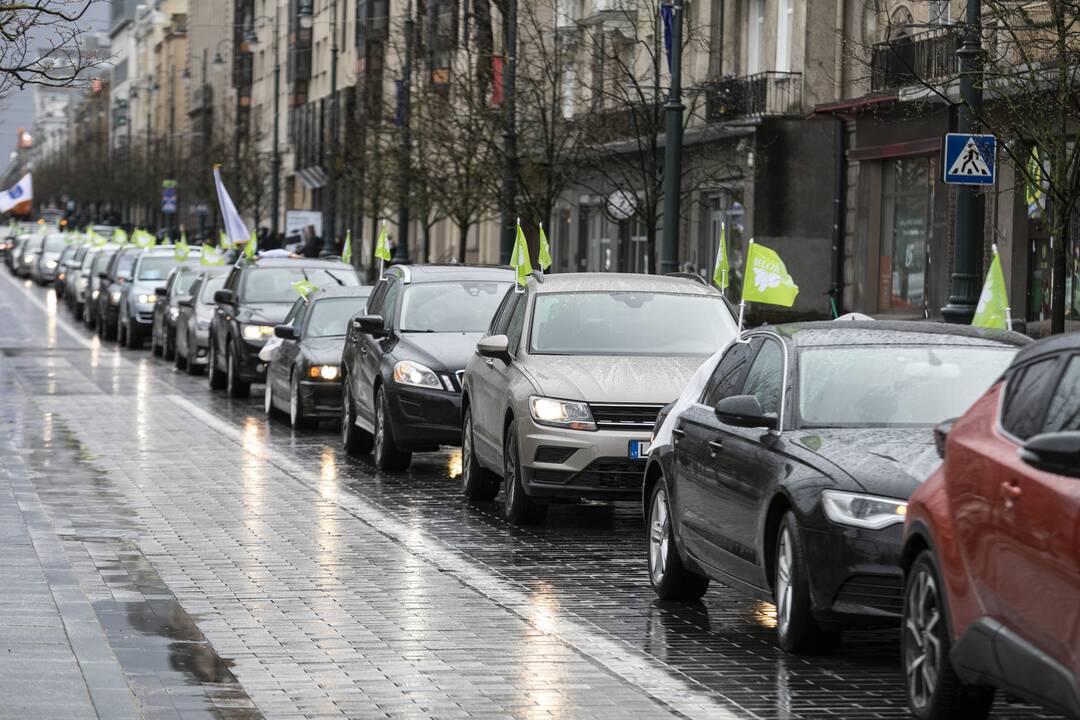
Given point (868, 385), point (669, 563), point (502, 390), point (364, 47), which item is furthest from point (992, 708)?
point (364, 47)

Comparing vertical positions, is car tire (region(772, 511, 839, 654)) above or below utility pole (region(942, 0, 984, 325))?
below

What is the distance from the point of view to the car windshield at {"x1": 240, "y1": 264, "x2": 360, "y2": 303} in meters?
29.2

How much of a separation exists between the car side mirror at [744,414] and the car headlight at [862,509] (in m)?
0.74

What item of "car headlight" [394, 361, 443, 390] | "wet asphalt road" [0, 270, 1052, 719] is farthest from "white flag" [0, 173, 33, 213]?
"car headlight" [394, 361, 443, 390]

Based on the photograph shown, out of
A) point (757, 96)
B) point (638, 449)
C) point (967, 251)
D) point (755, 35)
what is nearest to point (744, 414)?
point (638, 449)

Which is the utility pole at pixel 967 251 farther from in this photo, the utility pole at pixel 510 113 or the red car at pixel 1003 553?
the utility pole at pixel 510 113

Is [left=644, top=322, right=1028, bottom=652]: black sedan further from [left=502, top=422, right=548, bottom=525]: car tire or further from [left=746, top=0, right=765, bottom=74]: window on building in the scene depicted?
[left=746, top=0, right=765, bottom=74]: window on building

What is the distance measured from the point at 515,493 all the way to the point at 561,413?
2.33ft

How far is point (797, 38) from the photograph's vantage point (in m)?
40.8

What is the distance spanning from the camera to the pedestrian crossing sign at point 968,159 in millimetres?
18406

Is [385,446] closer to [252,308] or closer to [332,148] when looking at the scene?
[252,308]

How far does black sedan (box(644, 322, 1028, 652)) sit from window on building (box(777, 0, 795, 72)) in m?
31.0

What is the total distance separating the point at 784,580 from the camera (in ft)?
31.1

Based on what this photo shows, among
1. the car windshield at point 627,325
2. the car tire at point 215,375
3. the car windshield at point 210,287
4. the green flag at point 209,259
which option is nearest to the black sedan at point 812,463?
the car windshield at point 627,325
